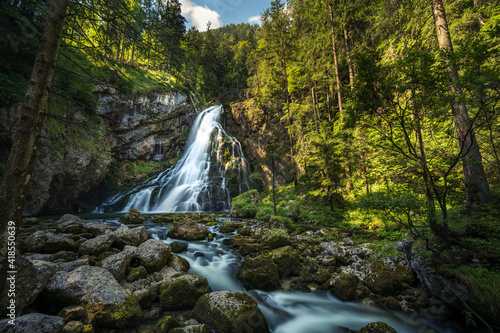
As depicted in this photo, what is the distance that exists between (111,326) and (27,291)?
5.84ft

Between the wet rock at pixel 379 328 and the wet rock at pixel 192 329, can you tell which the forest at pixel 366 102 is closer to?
the wet rock at pixel 379 328

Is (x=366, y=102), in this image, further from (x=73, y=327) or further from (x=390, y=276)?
(x=73, y=327)

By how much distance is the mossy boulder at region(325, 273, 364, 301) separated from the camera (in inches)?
196

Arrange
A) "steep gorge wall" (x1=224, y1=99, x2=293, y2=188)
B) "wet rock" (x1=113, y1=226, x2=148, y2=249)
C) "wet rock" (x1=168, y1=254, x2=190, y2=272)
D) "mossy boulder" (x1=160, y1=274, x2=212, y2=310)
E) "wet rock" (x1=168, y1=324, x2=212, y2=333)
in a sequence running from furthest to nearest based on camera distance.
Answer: "steep gorge wall" (x1=224, y1=99, x2=293, y2=188) → "wet rock" (x1=113, y1=226, x2=148, y2=249) → "wet rock" (x1=168, y1=254, x2=190, y2=272) → "mossy boulder" (x1=160, y1=274, x2=212, y2=310) → "wet rock" (x1=168, y1=324, x2=212, y2=333)

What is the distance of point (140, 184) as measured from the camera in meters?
23.8

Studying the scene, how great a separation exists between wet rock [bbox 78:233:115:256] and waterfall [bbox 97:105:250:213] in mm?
13786

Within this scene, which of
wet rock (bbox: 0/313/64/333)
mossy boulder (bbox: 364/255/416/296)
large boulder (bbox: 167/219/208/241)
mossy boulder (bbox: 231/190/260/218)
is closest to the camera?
wet rock (bbox: 0/313/64/333)

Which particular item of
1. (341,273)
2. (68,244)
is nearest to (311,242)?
(341,273)

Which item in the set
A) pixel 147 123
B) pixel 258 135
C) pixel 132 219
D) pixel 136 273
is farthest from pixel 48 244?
pixel 258 135

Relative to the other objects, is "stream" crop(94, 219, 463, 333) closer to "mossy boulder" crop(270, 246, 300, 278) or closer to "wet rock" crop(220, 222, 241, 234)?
"mossy boulder" crop(270, 246, 300, 278)

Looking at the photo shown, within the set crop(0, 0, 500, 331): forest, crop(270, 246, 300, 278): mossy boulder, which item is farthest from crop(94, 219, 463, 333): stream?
crop(0, 0, 500, 331): forest

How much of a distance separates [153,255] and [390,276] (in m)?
6.98

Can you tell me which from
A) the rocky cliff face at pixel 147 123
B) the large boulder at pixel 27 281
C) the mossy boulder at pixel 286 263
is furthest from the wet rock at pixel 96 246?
the rocky cliff face at pixel 147 123

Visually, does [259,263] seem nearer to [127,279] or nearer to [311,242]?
[311,242]
